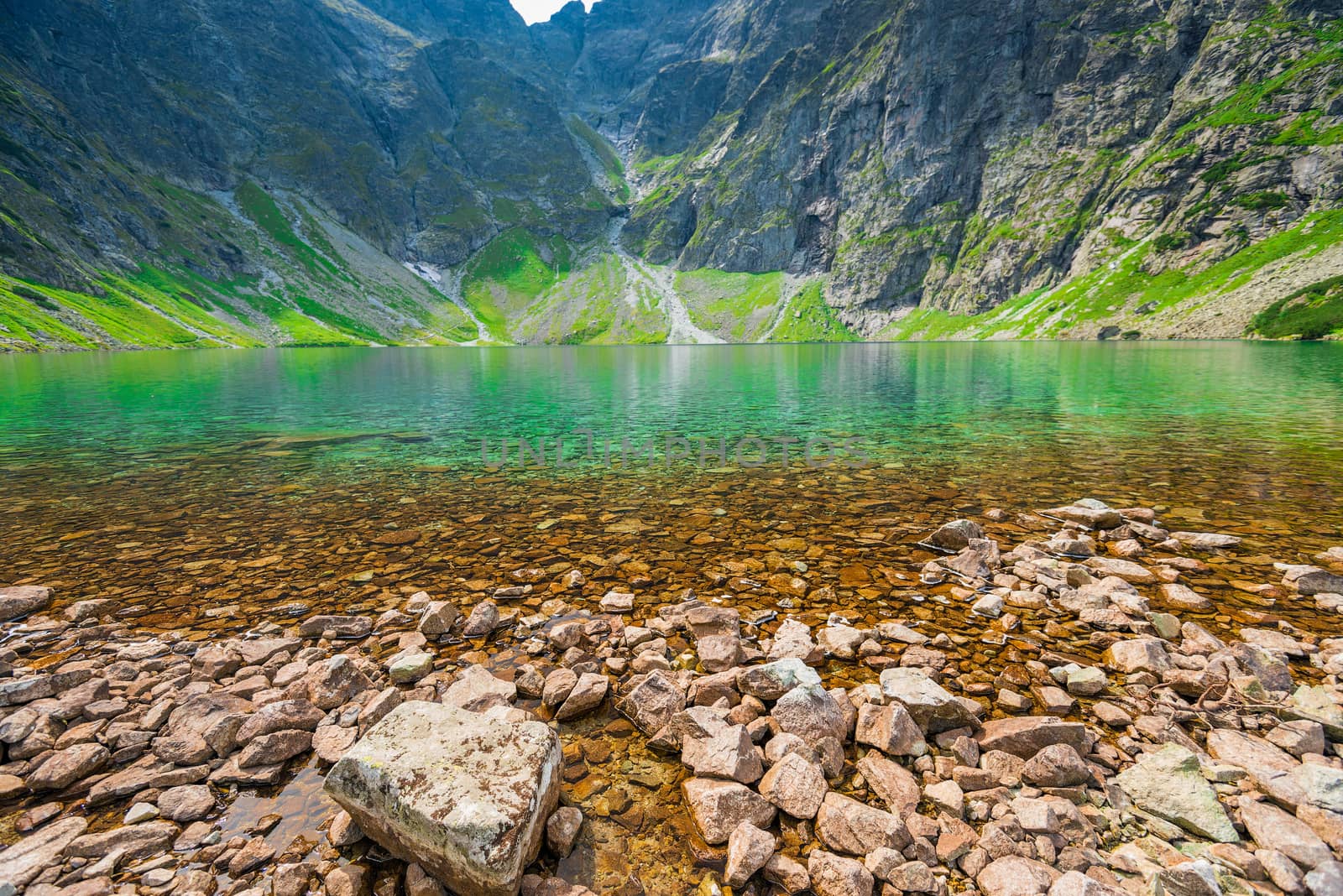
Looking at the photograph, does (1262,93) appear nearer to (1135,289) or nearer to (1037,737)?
(1135,289)

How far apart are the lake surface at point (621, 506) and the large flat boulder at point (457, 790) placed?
2.50 feet

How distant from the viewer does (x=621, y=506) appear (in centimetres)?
1723

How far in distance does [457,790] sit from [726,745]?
9.57 feet

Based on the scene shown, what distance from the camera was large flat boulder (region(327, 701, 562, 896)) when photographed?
479 centimetres

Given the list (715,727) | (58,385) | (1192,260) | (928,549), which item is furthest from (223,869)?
(1192,260)

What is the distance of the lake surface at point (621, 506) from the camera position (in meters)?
9.04

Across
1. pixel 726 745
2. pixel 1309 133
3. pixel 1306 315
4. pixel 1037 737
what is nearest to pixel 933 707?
pixel 1037 737

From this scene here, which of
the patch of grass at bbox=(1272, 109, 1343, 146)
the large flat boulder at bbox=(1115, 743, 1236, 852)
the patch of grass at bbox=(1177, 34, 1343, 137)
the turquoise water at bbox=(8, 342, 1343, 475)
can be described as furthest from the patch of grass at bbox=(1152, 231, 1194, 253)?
the large flat boulder at bbox=(1115, 743, 1236, 852)

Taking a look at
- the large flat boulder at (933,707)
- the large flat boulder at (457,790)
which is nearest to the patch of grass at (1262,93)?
the large flat boulder at (933,707)

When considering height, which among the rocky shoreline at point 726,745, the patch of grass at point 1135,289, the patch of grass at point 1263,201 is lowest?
the rocky shoreline at point 726,745

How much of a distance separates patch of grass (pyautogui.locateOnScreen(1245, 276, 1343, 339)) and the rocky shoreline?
147 metres

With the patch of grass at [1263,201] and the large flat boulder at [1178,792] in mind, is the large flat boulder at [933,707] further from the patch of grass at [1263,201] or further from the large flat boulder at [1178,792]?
the patch of grass at [1263,201]

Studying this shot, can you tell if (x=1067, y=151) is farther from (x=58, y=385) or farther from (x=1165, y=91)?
(x=58, y=385)

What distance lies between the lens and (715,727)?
22.2 ft
